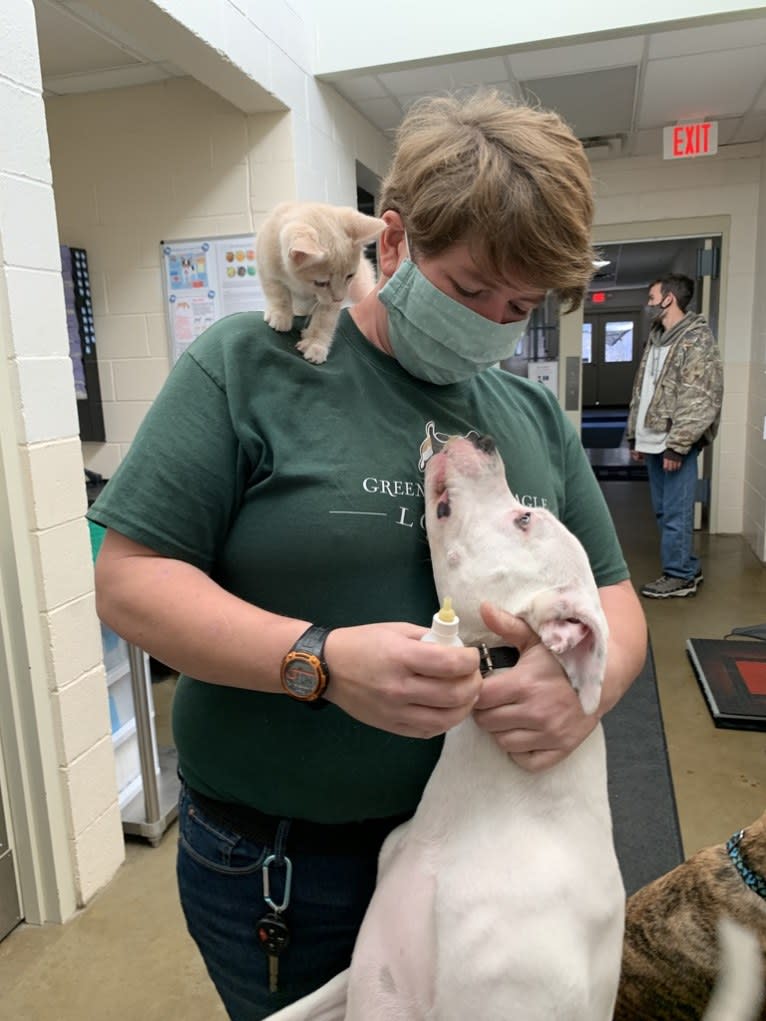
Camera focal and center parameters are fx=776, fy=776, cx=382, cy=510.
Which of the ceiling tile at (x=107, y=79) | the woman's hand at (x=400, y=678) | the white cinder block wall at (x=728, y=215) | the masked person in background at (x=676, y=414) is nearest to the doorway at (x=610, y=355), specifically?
the white cinder block wall at (x=728, y=215)

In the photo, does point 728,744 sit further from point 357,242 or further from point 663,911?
point 357,242

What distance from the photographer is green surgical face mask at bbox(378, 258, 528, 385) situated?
98 cm

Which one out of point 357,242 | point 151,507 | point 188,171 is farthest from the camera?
point 188,171

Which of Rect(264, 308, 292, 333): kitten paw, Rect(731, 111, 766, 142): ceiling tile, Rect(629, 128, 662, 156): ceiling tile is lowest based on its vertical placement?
Rect(264, 308, 292, 333): kitten paw

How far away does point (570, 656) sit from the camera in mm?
890

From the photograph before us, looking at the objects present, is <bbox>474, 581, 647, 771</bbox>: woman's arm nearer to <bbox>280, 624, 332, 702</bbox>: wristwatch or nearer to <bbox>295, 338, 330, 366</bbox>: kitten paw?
<bbox>280, 624, 332, 702</bbox>: wristwatch

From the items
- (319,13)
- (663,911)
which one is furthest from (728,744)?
(319,13)

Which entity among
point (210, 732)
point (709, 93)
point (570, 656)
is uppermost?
point (709, 93)

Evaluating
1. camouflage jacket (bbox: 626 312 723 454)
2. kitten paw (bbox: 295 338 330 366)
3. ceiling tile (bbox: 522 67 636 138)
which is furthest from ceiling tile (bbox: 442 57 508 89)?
kitten paw (bbox: 295 338 330 366)

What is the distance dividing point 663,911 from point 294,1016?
0.86 metres

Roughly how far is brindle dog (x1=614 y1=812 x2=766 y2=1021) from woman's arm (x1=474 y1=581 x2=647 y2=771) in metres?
0.75

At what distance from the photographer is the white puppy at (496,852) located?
86 cm

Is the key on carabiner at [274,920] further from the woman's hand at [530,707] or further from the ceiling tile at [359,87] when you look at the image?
the ceiling tile at [359,87]

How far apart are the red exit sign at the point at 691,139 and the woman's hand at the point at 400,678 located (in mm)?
5096
